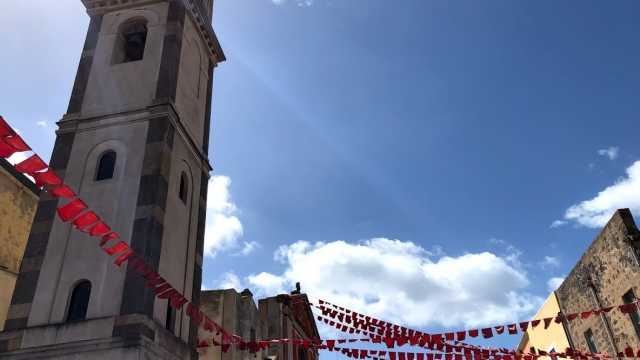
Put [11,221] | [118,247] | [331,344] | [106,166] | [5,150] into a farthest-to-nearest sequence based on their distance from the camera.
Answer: [11,221]
[331,344]
[106,166]
[118,247]
[5,150]

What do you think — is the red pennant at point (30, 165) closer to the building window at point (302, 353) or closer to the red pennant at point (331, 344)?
the red pennant at point (331, 344)

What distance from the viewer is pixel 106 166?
13.6 m

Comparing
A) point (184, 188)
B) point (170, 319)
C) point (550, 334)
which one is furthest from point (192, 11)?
point (550, 334)

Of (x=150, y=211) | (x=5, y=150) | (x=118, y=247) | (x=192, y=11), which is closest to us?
(x=5, y=150)

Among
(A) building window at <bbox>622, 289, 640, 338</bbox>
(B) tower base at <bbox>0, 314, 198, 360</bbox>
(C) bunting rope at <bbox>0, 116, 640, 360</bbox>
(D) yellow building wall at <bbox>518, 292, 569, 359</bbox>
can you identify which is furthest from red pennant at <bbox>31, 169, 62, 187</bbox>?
(D) yellow building wall at <bbox>518, 292, 569, 359</bbox>

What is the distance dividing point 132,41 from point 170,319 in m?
8.85

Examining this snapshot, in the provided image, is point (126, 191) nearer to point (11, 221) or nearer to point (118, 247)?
point (118, 247)

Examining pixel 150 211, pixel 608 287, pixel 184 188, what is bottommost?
pixel 608 287

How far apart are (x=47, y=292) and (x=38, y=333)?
0.95 metres

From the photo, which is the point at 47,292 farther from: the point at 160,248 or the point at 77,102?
the point at 77,102

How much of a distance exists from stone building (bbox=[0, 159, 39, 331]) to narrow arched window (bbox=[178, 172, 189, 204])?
7.38 metres

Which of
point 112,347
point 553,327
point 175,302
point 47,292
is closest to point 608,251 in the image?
point 553,327

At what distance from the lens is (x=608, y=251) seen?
50.9ft

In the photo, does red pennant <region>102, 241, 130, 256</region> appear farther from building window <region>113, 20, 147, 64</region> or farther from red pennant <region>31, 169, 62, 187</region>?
building window <region>113, 20, 147, 64</region>
